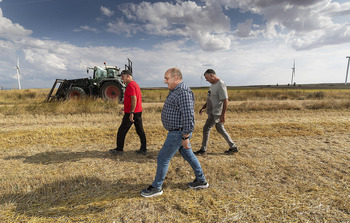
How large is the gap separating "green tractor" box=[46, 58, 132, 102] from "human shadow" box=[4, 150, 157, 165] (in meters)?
7.90

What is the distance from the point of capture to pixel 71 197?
255 cm

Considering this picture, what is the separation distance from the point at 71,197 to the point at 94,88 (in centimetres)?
1079

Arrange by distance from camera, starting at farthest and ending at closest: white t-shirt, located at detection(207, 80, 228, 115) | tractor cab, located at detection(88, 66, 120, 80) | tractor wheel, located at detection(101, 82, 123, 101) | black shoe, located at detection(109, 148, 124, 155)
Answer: tractor cab, located at detection(88, 66, 120, 80), tractor wheel, located at detection(101, 82, 123, 101), black shoe, located at detection(109, 148, 124, 155), white t-shirt, located at detection(207, 80, 228, 115)

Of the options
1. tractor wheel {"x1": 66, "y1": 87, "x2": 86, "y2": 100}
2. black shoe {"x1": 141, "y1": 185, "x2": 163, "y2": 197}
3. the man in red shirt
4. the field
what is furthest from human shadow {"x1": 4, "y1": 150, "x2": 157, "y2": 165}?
tractor wheel {"x1": 66, "y1": 87, "x2": 86, "y2": 100}

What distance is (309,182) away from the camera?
290 cm

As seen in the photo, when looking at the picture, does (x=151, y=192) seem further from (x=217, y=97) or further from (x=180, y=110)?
(x=217, y=97)

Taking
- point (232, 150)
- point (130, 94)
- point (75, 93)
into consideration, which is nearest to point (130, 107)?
point (130, 94)

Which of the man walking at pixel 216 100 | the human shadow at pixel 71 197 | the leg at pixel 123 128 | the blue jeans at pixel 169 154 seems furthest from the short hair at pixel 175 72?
the leg at pixel 123 128

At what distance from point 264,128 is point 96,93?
1057 cm

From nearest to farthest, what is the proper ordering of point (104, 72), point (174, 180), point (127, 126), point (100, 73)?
point (174, 180) → point (127, 126) → point (100, 73) → point (104, 72)

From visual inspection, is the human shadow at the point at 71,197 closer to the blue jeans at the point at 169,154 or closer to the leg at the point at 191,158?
the blue jeans at the point at 169,154

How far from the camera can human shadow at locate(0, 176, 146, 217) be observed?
2.29 metres

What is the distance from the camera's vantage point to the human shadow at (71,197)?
2.29 m

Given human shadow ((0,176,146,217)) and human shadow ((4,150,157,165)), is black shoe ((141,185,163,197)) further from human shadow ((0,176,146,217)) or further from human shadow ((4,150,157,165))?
human shadow ((4,150,157,165))
